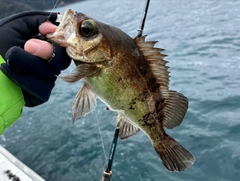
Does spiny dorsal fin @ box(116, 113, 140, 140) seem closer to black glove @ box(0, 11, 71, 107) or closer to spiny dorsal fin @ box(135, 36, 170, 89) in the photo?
spiny dorsal fin @ box(135, 36, 170, 89)

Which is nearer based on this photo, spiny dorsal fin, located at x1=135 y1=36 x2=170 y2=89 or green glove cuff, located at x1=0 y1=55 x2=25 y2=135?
spiny dorsal fin, located at x1=135 y1=36 x2=170 y2=89

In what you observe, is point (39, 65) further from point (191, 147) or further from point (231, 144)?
point (231, 144)

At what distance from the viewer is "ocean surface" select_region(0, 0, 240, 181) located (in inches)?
164

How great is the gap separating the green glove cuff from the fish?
1.49ft

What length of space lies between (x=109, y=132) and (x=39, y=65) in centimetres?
390

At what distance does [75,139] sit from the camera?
18.2ft

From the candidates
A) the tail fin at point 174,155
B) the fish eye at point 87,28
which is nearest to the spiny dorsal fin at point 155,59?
the fish eye at point 87,28

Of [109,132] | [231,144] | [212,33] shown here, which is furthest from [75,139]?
[212,33]

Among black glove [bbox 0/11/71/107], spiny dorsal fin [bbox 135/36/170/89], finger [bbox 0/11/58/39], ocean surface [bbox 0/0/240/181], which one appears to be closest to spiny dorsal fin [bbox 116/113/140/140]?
spiny dorsal fin [bbox 135/36/170/89]

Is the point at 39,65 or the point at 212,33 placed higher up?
the point at 39,65

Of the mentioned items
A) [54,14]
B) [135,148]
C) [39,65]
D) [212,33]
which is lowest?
[212,33]

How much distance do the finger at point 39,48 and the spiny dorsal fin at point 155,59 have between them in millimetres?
560

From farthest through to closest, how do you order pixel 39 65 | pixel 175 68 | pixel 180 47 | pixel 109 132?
pixel 180 47
pixel 175 68
pixel 109 132
pixel 39 65

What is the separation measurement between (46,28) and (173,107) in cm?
102
